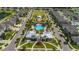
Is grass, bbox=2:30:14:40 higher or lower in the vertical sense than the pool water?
lower

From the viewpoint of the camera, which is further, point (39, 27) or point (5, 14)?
point (5, 14)

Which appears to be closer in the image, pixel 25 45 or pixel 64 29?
pixel 25 45

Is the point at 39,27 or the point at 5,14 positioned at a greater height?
the point at 5,14

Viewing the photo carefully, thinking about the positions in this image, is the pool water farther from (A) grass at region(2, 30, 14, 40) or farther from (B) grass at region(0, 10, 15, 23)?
(B) grass at region(0, 10, 15, 23)

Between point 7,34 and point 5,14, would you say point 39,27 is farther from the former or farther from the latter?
point 5,14

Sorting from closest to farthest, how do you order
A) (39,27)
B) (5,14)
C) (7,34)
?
(7,34) → (39,27) → (5,14)

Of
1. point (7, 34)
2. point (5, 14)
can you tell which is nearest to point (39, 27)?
point (7, 34)

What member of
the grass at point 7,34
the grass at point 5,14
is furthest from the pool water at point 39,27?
the grass at point 5,14

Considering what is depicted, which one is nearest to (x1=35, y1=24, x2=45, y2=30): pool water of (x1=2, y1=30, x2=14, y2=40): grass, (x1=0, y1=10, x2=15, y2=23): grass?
(x1=2, y1=30, x2=14, y2=40): grass

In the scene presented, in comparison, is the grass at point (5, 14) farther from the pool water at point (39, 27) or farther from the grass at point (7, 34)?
the pool water at point (39, 27)
